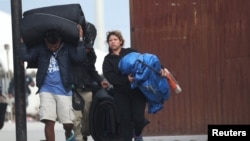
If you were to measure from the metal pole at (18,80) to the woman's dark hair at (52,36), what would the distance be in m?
0.38

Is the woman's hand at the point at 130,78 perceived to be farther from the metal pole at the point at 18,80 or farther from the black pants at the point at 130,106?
the metal pole at the point at 18,80

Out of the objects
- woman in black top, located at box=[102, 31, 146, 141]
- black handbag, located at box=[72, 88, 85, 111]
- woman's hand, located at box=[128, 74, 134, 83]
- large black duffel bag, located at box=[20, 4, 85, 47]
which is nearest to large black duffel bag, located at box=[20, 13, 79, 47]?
large black duffel bag, located at box=[20, 4, 85, 47]

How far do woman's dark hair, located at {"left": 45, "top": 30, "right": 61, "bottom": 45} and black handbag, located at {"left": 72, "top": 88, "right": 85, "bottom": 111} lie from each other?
0.82 m

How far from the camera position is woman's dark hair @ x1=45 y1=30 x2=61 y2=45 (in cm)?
874

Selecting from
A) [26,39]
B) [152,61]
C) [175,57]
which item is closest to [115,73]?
[152,61]

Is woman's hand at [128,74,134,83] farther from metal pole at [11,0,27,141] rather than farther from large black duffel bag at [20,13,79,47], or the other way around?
metal pole at [11,0,27,141]

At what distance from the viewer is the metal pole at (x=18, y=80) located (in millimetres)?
8891

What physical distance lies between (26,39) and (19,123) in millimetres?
1017

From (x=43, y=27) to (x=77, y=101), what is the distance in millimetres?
1226

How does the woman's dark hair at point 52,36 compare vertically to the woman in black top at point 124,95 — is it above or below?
above

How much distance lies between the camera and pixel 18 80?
8938 millimetres

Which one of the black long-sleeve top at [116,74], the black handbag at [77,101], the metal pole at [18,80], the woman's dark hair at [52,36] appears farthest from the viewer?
the black handbag at [77,101]

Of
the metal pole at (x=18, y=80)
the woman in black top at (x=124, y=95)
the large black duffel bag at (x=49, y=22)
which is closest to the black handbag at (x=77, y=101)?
the woman in black top at (x=124, y=95)

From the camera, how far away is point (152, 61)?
9000 mm
